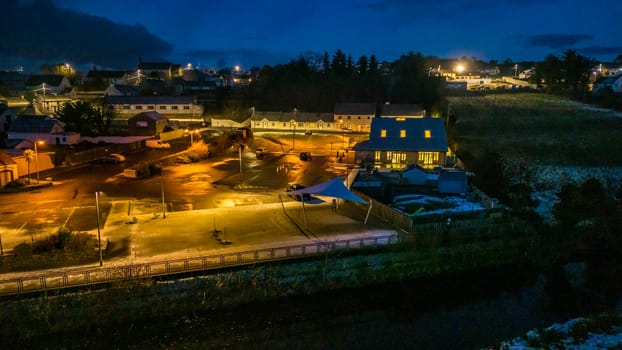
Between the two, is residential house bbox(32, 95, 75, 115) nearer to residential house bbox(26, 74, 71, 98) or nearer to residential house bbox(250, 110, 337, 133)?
residential house bbox(26, 74, 71, 98)

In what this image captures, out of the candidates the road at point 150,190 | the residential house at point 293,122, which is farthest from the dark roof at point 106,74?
the road at point 150,190

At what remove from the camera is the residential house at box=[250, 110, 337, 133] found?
58250mm

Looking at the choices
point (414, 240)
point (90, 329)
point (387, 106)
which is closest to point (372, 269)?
point (414, 240)

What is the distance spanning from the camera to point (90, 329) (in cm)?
1349

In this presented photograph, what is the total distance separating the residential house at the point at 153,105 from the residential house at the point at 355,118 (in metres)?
21.0

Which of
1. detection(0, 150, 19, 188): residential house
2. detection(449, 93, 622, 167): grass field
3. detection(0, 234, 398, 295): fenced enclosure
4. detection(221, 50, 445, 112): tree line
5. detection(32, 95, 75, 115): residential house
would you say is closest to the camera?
detection(0, 234, 398, 295): fenced enclosure

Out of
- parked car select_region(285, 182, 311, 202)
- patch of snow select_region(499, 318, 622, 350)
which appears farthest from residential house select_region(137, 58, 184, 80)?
patch of snow select_region(499, 318, 622, 350)

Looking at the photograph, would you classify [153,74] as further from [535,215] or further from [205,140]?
[535,215]

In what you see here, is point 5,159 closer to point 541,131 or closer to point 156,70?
point 541,131

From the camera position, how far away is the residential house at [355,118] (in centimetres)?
5781

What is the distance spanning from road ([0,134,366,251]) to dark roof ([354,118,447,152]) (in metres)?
3.29

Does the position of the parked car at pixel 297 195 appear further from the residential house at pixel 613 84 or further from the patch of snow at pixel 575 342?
the residential house at pixel 613 84

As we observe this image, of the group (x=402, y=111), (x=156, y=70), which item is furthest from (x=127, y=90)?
(x=402, y=111)

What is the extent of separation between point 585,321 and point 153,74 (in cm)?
9271
